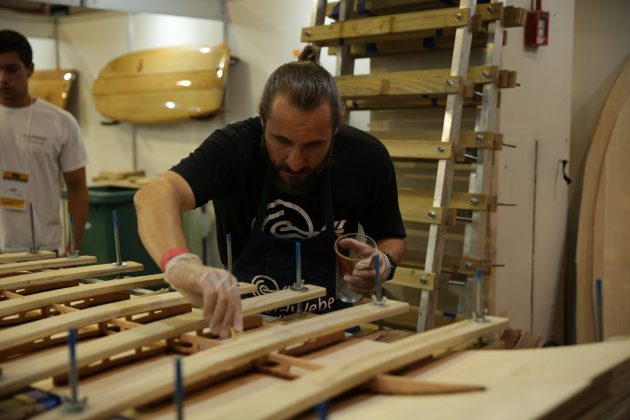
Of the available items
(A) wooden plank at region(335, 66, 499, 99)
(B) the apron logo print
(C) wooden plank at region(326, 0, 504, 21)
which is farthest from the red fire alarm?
(B) the apron logo print

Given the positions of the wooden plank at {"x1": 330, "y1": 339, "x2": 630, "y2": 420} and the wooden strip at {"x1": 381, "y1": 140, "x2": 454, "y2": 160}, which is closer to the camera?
the wooden plank at {"x1": 330, "y1": 339, "x2": 630, "y2": 420}

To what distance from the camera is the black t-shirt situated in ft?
7.76

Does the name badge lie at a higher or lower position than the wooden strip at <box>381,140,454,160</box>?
lower

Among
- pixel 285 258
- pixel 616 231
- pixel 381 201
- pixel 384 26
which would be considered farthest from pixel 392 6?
pixel 285 258

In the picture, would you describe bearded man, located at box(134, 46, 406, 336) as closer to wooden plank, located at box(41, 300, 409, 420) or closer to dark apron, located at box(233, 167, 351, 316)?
dark apron, located at box(233, 167, 351, 316)

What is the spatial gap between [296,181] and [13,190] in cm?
219

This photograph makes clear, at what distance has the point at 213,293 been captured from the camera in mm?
1637

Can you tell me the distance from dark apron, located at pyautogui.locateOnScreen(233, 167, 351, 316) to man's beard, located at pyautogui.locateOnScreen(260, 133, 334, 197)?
4 centimetres

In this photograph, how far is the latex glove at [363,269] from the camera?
2.12 metres

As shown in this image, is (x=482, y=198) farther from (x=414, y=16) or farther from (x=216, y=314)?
(x=216, y=314)

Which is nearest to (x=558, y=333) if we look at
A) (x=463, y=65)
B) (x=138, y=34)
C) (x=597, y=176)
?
(x=597, y=176)

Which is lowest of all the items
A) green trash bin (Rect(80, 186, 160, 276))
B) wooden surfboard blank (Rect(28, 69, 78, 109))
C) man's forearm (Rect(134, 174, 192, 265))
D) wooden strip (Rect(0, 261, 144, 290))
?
green trash bin (Rect(80, 186, 160, 276))

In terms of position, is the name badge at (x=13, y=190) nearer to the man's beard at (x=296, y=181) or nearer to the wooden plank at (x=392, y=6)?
the man's beard at (x=296, y=181)

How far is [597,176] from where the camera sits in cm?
457
